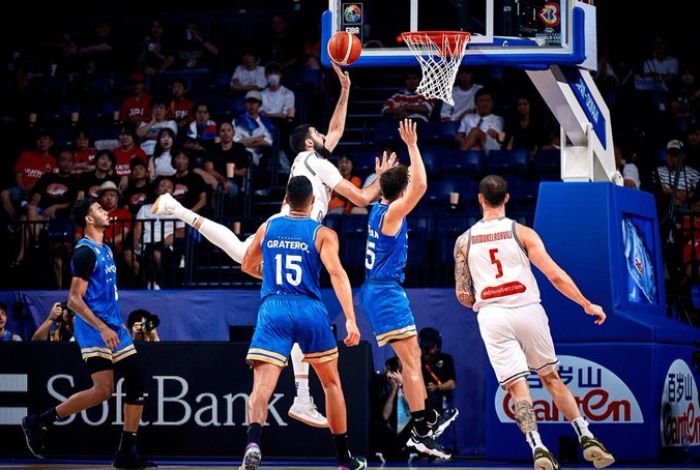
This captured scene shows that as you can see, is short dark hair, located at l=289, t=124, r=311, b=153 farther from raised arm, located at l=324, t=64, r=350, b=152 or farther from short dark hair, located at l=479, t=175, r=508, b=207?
short dark hair, located at l=479, t=175, r=508, b=207

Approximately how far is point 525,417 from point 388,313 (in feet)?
5.64

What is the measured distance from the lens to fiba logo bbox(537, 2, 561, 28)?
37.9 feet

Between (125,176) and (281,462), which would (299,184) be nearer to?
(281,462)

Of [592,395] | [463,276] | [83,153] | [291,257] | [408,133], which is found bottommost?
[592,395]

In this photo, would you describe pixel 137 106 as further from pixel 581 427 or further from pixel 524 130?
pixel 581 427

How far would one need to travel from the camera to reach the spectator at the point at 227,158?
17094 millimetres

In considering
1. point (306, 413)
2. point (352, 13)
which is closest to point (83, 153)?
point (352, 13)

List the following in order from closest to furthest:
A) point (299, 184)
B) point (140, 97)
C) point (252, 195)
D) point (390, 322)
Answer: point (299, 184) < point (390, 322) < point (252, 195) < point (140, 97)

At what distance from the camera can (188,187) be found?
1650 cm

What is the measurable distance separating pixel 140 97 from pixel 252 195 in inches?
153

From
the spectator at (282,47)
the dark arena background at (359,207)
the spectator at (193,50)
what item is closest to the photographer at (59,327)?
the dark arena background at (359,207)

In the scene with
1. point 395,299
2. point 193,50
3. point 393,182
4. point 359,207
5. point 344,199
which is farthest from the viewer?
point 193,50

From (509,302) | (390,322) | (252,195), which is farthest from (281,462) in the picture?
(252,195)

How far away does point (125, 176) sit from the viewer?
1750 cm
